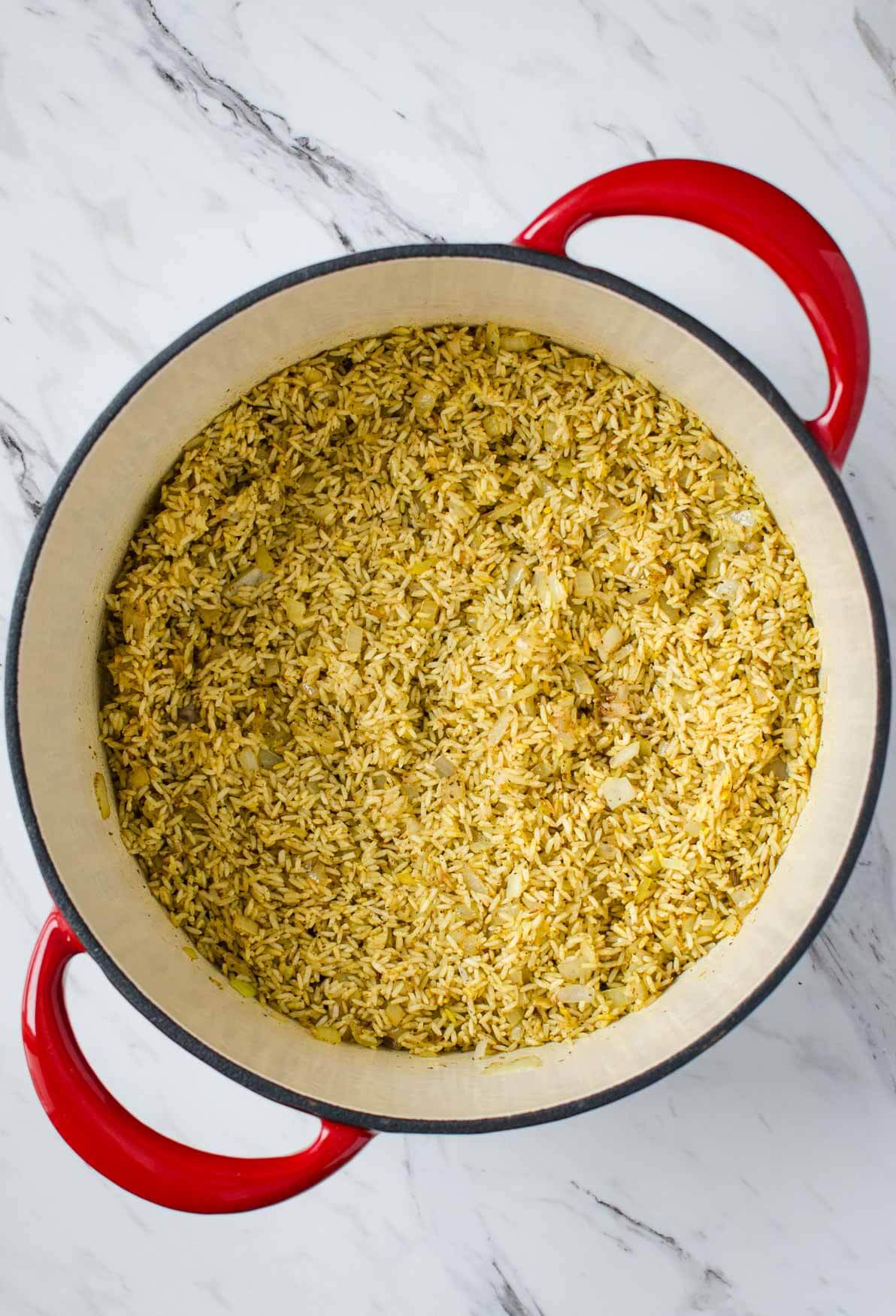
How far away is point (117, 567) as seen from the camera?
155 centimetres

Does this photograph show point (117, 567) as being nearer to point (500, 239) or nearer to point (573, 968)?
point (500, 239)

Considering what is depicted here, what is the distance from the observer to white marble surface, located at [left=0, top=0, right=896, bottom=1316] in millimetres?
1634

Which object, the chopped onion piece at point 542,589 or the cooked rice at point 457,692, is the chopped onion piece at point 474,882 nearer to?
the cooked rice at point 457,692

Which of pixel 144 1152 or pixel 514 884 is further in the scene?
pixel 514 884

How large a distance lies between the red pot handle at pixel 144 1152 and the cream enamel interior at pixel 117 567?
3.3 inches

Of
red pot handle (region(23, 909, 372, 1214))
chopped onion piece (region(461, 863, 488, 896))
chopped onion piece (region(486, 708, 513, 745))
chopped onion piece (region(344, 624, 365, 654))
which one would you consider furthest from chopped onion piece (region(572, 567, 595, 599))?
red pot handle (region(23, 909, 372, 1214))

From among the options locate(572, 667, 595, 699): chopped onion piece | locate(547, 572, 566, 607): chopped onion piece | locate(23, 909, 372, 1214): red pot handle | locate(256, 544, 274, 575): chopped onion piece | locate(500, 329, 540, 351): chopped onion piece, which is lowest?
locate(23, 909, 372, 1214): red pot handle

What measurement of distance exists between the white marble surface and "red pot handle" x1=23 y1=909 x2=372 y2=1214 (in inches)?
14.4

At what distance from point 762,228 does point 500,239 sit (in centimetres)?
47

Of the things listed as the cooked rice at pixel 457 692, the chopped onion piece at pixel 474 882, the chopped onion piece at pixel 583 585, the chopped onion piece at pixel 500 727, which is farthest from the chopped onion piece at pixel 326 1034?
the chopped onion piece at pixel 583 585

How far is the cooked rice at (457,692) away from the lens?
1532mm

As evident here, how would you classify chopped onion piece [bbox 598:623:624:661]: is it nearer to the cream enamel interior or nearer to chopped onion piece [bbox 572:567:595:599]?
chopped onion piece [bbox 572:567:595:599]

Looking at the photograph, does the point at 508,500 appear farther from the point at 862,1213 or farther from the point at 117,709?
the point at 862,1213

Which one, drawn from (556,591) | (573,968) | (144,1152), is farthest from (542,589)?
(144,1152)
